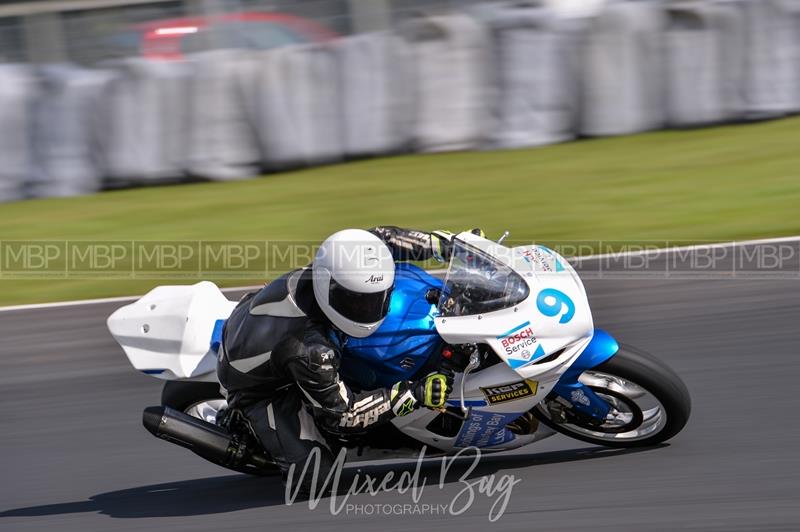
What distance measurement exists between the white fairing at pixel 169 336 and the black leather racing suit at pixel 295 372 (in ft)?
0.59

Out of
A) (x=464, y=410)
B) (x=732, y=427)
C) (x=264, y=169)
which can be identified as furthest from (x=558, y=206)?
(x=464, y=410)

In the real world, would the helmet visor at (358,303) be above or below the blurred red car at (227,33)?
below

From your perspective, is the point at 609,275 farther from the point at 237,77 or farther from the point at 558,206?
the point at 237,77

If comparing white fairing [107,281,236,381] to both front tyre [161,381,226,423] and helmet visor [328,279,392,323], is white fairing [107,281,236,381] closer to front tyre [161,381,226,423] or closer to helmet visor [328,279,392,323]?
front tyre [161,381,226,423]

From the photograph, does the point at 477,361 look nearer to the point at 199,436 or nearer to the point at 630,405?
the point at 630,405

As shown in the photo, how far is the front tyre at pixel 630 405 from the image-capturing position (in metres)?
4.08

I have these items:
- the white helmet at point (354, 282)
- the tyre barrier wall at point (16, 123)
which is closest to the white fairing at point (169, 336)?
the white helmet at point (354, 282)

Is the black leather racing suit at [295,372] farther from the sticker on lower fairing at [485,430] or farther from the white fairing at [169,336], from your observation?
the sticker on lower fairing at [485,430]

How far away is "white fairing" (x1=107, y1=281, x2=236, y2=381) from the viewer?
4.43 metres

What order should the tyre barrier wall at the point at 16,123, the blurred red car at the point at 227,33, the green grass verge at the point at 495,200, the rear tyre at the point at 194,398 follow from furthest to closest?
the blurred red car at the point at 227,33, the tyre barrier wall at the point at 16,123, the green grass verge at the point at 495,200, the rear tyre at the point at 194,398

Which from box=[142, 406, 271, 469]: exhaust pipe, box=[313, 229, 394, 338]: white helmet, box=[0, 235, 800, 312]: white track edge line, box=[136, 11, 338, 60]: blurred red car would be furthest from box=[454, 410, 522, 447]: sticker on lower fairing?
box=[136, 11, 338, 60]: blurred red car

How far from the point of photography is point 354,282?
3734mm

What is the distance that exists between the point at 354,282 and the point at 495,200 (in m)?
5.04

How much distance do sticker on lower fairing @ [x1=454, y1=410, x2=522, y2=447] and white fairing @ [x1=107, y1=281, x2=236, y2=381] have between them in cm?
118
